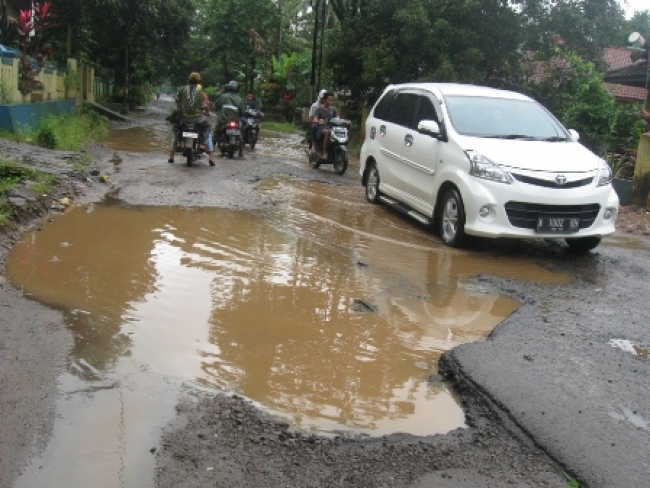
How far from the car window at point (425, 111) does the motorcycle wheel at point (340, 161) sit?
210 inches

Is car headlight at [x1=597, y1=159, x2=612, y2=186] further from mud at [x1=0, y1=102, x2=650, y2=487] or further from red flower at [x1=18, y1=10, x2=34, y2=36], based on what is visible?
red flower at [x1=18, y1=10, x2=34, y2=36]

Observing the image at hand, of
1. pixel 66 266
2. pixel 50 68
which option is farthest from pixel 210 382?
pixel 50 68

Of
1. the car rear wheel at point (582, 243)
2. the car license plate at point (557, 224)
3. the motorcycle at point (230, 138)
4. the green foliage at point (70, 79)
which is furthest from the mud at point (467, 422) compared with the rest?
the green foliage at point (70, 79)

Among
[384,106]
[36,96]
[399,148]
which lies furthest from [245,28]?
[399,148]

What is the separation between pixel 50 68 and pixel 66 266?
1552 centimetres

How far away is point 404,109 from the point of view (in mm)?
10398

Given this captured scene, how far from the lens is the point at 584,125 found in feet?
48.4

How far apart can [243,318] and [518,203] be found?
3579 millimetres

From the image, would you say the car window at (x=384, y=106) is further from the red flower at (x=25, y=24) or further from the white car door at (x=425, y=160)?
the red flower at (x=25, y=24)

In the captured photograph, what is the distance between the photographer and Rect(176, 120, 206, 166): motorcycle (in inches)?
541

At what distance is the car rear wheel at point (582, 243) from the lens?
330 inches

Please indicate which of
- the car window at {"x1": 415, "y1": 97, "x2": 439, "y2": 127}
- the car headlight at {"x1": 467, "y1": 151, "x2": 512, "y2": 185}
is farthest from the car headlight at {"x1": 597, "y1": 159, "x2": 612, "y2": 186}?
the car window at {"x1": 415, "y1": 97, "x2": 439, "y2": 127}

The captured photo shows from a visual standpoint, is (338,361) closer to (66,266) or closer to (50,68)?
(66,266)

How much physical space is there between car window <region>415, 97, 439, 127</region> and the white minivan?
16 mm
